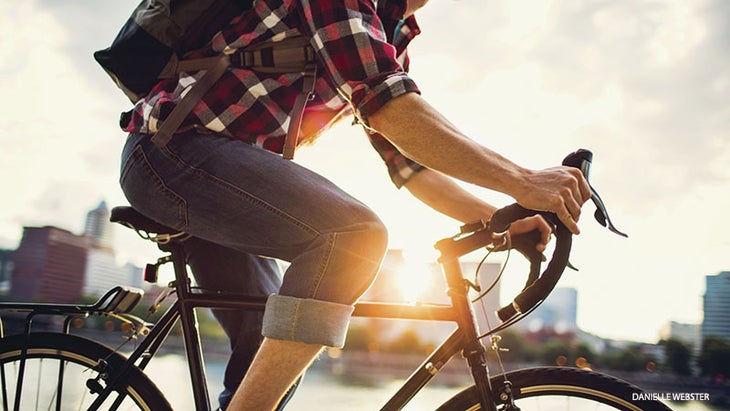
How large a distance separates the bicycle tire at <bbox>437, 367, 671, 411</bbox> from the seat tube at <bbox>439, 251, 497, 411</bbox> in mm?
24

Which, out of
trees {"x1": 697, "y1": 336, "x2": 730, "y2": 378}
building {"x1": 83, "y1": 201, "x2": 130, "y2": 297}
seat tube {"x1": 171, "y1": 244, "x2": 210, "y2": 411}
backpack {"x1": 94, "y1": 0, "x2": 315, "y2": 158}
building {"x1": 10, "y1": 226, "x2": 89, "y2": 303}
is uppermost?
building {"x1": 83, "y1": 201, "x2": 130, "y2": 297}

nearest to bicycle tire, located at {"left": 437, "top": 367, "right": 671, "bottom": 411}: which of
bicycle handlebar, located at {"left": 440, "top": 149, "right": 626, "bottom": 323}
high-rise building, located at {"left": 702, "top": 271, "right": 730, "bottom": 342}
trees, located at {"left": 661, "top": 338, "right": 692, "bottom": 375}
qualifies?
bicycle handlebar, located at {"left": 440, "top": 149, "right": 626, "bottom": 323}

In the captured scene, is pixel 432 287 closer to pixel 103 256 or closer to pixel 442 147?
pixel 442 147

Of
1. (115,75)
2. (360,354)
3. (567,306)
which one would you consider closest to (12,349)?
(115,75)

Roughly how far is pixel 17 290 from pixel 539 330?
6082 centimetres

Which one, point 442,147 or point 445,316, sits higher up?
point 442,147

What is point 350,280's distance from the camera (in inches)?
44.6

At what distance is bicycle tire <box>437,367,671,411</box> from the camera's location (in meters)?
1.21

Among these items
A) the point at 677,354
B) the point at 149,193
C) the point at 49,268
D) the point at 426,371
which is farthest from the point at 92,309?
the point at 49,268

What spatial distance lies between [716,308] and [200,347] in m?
37.6

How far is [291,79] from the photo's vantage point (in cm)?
127

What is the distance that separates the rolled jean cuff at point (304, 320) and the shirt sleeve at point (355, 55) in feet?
1.31

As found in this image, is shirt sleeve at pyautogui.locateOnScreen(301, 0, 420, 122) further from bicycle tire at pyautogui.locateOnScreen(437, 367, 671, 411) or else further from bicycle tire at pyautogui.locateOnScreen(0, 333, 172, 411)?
bicycle tire at pyautogui.locateOnScreen(0, 333, 172, 411)

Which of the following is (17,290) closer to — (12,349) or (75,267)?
(75,267)
